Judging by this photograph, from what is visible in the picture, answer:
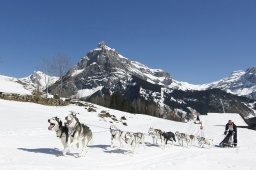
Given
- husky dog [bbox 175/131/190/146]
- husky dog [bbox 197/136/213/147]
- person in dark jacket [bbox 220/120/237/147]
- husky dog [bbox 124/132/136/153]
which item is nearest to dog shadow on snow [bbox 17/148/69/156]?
husky dog [bbox 124/132/136/153]

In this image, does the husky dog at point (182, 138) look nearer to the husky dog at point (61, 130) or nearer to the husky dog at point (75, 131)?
the husky dog at point (75, 131)

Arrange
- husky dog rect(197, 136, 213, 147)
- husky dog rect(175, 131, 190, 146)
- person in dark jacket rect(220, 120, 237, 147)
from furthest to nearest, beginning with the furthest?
1. person in dark jacket rect(220, 120, 237, 147)
2. husky dog rect(197, 136, 213, 147)
3. husky dog rect(175, 131, 190, 146)

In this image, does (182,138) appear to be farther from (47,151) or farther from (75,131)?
(75,131)

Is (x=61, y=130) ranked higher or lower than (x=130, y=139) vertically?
higher

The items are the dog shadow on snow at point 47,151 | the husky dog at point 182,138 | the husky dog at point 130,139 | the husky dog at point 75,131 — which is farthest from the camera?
the husky dog at point 182,138

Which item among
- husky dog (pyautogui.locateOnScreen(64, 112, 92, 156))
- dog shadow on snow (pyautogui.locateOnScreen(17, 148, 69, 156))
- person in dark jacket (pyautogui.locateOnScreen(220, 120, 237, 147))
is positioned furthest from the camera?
person in dark jacket (pyautogui.locateOnScreen(220, 120, 237, 147))

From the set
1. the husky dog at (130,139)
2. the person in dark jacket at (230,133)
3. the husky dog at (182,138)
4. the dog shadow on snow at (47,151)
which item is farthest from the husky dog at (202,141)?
the dog shadow on snow at (47,151)

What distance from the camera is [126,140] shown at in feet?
65.0

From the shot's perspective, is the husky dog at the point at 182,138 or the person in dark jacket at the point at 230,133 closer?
the husky dog at the point at 182,138

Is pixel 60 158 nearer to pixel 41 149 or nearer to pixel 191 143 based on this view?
pixel 41 149

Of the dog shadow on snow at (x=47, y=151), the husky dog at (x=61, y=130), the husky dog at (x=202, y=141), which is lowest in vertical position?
the dog shadow on snow at (x=47, y=151)

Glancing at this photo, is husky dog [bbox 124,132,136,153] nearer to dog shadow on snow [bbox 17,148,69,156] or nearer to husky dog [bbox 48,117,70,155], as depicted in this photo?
dog shadow on snow [bbox 17,148,69,156]

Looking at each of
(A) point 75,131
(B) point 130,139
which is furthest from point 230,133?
(A) point 75,131

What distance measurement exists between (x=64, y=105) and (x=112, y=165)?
43042mm
